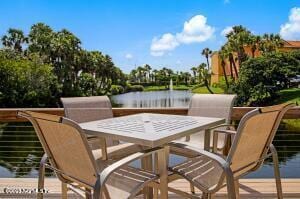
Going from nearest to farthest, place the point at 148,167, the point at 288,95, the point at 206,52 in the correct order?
the point at 148,167
the point at 288,95
the point at 206,52

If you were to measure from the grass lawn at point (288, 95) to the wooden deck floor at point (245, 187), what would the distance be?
27550 mm

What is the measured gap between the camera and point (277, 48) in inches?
1388

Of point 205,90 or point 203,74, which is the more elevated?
point 203,74

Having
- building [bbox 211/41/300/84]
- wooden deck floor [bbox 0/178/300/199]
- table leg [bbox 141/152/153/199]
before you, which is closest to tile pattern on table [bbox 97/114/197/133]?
table leg [bbox 141/152/153/199]

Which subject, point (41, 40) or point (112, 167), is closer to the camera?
point (112, 167)

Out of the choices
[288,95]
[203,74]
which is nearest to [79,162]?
[288,95]

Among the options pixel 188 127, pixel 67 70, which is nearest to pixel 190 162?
pixel 188 127

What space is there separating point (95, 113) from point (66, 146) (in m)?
1.10

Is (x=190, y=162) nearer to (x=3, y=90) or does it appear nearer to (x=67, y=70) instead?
(x=3, y=90)

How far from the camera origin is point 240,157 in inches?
64.5

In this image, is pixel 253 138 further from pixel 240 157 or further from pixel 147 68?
pixel 147 68

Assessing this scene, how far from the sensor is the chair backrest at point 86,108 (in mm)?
→ 2477

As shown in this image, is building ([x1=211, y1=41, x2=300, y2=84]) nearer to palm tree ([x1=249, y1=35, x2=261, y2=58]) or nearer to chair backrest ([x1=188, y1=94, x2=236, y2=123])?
palm tree ([x1=249, y1=35, x2=261, y2=58])

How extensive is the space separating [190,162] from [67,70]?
34302 mm
